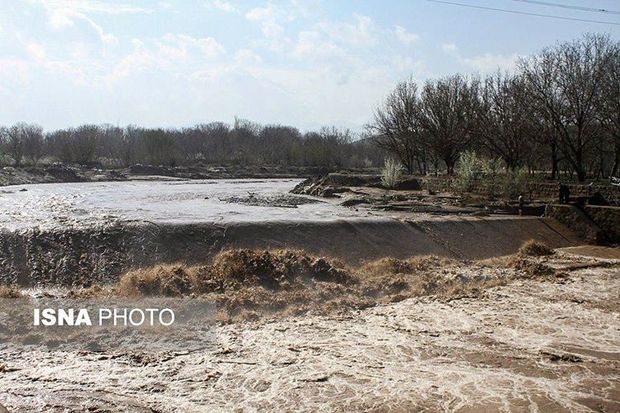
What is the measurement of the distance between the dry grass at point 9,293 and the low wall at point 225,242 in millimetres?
664

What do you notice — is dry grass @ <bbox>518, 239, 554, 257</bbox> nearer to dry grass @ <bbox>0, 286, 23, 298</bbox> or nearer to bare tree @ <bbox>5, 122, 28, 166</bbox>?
dry grass @ <bbox>0, 286, 23, 298</bbox>

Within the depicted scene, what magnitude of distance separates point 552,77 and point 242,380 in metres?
31.0

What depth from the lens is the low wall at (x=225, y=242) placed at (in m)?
14.6

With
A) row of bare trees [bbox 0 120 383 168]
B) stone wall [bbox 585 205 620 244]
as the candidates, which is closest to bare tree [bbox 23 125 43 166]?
row of bare trees [bbox 0 120 383 168]

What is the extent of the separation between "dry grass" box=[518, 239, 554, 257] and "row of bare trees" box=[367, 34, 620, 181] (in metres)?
14.1

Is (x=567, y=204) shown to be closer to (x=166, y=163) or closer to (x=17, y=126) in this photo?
(x=166, y=163)

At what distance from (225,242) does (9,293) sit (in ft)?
18.9

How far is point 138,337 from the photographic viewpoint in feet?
35.8

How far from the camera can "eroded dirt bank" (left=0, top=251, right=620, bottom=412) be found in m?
Result: 8.12

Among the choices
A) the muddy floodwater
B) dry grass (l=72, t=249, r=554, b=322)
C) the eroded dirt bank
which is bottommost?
the eroded dirt bank

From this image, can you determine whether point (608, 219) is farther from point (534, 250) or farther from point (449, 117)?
point (449, 117)

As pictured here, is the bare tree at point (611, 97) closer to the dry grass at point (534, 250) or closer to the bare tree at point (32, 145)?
the dry grass at point (534, 250)

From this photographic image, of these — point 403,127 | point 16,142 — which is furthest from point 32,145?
point 403,127

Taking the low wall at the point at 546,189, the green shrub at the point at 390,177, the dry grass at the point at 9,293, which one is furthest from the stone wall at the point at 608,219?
the dry grass at the point at 9,293
